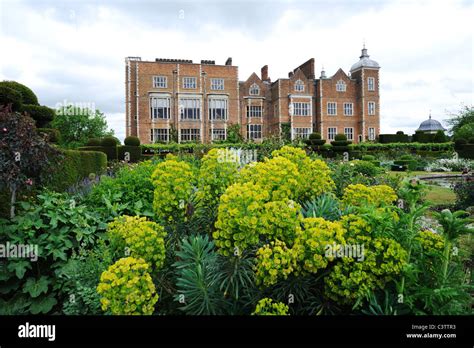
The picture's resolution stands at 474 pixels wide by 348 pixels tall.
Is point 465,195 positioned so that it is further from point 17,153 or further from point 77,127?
point 77,127

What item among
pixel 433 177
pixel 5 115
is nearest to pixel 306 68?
pixel 433 177

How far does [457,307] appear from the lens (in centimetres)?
232

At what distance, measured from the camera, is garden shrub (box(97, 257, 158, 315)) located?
2248 millimetres

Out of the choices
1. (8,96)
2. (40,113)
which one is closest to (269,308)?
(8,96)

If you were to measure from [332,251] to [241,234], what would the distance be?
2.01 feet

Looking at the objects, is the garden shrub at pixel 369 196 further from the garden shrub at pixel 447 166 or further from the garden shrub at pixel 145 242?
the garden shrub at pixel 447 166

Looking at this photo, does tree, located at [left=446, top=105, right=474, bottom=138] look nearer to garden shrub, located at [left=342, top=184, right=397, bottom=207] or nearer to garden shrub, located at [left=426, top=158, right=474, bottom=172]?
garden shrub, located at [left=426, top=158, right=474, bottom=172]

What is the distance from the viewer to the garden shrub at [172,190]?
9.24ft

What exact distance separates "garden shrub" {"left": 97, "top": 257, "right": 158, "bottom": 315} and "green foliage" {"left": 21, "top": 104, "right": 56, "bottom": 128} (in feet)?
25.3

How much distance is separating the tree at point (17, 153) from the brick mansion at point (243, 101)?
25154mm

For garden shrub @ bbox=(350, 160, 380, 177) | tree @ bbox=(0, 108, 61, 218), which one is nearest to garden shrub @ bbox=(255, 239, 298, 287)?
tree @ bbox=(0, 108, 61, 218)

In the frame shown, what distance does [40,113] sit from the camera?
8.60m

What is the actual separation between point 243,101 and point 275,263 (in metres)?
33.6

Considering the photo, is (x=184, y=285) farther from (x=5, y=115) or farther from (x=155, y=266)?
(x=5, y=115)
